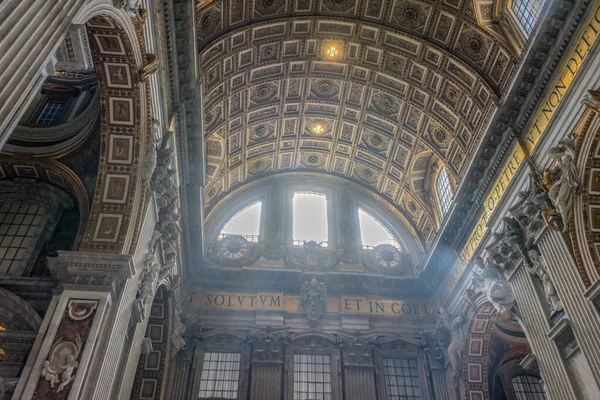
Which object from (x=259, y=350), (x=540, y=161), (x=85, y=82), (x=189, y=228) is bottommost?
(x=259, y=350)

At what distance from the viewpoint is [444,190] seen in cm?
1830

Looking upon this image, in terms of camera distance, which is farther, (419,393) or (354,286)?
(354,286)

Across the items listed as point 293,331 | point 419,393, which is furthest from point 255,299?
point 419,393

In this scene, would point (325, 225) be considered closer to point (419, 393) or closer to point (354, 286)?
point (354, 286)

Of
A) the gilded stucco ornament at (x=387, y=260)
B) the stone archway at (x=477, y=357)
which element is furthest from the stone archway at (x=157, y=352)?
the stone archway at (x=477, y=357)

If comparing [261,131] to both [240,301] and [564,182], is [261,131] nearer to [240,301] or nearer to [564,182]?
[240,301]

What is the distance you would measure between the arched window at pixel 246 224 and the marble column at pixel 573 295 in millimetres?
11681

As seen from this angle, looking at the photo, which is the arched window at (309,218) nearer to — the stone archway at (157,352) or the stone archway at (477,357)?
the stone archway at (157,352)

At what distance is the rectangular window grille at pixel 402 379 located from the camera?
628 inches

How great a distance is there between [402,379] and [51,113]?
46.0 feet

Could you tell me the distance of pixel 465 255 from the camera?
604 inches

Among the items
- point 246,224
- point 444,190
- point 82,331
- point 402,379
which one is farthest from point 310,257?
point 82,331

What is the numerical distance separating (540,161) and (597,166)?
155 centimetres

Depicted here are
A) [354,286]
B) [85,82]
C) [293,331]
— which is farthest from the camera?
[354,286]
